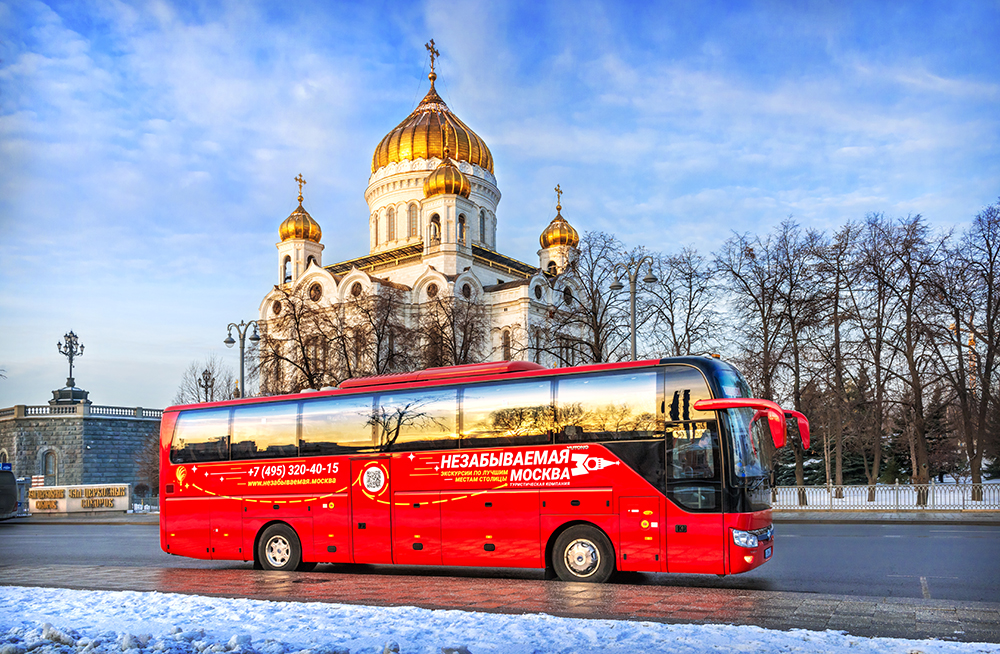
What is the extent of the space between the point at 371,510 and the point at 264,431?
2.35 meters

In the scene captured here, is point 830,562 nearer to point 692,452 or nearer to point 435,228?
point 692,452

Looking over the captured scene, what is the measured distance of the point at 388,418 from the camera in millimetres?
12492

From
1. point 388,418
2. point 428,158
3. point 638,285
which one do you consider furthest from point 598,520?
point 428,158

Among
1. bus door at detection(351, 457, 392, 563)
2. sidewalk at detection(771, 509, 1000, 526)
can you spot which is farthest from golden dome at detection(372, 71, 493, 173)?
bus door at detection(351, 457, 392, 563)

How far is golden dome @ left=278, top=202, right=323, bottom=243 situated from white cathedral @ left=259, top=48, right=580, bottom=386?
80 mm

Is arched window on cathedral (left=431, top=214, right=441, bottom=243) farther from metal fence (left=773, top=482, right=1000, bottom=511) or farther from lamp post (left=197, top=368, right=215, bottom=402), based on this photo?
metal fence (left=773, top=482, right=1000, bottom=511)

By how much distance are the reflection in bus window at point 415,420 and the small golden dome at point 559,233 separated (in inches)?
2166

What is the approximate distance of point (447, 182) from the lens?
193 ft

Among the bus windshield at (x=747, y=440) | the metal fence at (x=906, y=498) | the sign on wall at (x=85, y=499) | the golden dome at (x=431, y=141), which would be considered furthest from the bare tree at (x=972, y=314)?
the golden dome at (x=431, y=141)

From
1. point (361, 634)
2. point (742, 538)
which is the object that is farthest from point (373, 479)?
point (361, 634)

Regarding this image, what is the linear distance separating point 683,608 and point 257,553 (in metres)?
7.63

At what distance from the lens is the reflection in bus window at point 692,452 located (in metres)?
10.3

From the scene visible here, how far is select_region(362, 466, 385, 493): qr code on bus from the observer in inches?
491

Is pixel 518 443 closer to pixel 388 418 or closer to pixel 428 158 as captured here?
pixel 388 418
